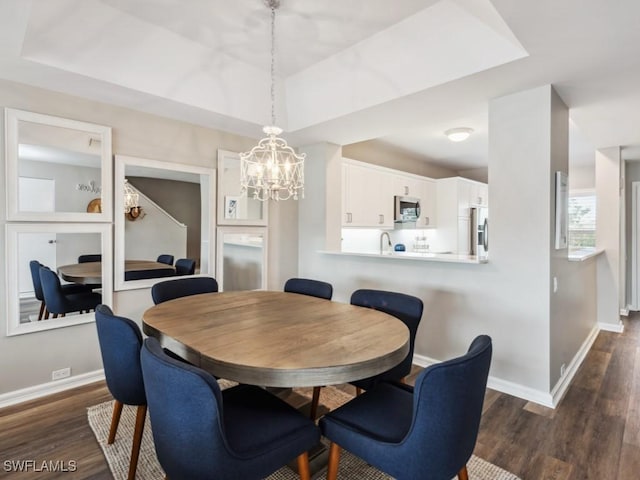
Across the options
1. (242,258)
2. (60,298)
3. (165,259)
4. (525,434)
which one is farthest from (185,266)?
(525,434)

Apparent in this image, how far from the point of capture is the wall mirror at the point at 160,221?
3.04 m

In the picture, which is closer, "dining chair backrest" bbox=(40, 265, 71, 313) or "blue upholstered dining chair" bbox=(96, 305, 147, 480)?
"blue upholstered dining chair" bbox=(96, 305, 147, 480)

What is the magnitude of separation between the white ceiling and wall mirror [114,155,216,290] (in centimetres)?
58

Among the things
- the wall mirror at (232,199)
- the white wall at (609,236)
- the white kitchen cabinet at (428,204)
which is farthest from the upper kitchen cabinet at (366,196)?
the white wall at (609,236)

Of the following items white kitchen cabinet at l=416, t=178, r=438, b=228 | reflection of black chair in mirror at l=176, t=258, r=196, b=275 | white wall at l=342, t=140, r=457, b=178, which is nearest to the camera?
reflection of black chair in mirror at l=176, t=258, r=196, b=275

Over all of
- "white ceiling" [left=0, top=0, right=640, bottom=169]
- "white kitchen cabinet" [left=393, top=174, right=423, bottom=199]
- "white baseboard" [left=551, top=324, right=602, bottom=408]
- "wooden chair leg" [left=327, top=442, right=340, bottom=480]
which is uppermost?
"white ceiling" [left=0, top=0, right=640, bottom=169]

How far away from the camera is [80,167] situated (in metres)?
2.80

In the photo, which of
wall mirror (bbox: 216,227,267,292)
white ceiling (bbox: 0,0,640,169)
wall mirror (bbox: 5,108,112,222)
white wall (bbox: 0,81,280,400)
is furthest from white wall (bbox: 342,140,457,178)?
wall mirror (bbox: 5,108,112,222)

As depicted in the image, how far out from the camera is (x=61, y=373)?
8.99 feet

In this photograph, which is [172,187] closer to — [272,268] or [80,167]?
[80,167]

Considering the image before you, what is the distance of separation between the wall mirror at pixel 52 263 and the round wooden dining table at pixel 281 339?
1.06m

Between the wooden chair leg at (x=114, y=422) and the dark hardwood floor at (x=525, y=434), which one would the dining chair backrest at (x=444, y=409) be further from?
the wooden chair leg at (x=114, y=422)

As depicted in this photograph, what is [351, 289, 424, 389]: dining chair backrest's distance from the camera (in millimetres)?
2100

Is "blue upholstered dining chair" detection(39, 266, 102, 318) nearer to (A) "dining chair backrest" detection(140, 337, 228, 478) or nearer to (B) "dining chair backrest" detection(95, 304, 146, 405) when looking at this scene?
(B) "dining chair backrest" detection(95, 304, 146, 405)
